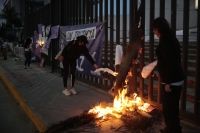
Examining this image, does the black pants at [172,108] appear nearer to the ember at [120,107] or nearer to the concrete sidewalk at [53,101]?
the concrete sidewalk at [53,101]

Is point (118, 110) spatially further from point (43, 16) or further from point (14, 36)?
point (14, 36)

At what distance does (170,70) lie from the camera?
11.4 feet

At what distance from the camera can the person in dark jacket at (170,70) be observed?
11.3ft

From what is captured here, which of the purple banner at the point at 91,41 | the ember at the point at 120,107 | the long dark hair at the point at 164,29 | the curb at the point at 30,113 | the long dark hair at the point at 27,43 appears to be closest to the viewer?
the long dark hair at the point at 164,29

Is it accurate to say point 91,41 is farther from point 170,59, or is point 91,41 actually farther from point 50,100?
point 170,59

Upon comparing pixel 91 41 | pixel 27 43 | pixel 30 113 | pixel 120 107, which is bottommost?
pixel 30 113

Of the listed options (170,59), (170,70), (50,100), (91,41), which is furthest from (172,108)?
(91,41)

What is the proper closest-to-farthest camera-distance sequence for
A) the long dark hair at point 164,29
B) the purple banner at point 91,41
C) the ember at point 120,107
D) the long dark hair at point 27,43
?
the long dark hair at point 164,29 → the ember at point 120,107 → the purple banner at point 91,41 → the long dark hair at point 27,43

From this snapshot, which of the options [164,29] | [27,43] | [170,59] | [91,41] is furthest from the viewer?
[27,43]

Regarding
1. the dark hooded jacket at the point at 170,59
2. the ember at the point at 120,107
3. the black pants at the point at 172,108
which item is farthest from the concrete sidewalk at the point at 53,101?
the dark hooded jacket at the point at 170,59

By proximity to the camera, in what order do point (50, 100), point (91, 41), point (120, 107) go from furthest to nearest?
point (91, 41) → point (50, 100) → point (120, 107)

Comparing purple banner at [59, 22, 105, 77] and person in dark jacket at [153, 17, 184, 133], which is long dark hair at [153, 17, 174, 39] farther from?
purple banner at [59, 22, 105, 77]

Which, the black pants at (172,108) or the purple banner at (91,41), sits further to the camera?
the purple banner at (91,41)

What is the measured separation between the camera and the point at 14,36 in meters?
35.0
